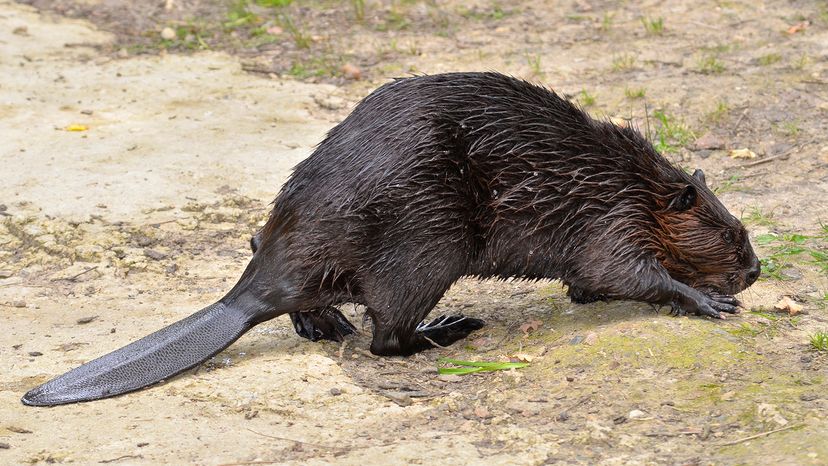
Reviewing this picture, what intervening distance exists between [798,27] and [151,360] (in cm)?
495

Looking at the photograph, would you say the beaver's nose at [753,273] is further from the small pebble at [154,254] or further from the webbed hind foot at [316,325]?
the small pebble at [154,254]

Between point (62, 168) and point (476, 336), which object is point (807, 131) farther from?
point (62, 168)

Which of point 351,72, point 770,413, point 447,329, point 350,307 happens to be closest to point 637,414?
point 770,413

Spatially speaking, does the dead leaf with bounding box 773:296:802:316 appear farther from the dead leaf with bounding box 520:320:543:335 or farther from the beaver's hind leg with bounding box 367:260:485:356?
the beaver's hind leg with bounding box 367:260:485:356

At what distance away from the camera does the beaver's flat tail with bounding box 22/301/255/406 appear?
3566 mm

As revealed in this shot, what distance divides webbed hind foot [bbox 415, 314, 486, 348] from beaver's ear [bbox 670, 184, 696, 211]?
0.87 metres

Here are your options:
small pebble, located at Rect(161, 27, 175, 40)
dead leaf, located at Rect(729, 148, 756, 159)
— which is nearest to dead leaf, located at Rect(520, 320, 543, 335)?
dead leaf, located at Rect(729, 148, 756, 159)

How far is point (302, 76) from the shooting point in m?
7.07

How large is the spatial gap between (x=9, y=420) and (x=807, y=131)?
4.24m

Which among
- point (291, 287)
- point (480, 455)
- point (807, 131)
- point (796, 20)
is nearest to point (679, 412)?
point (480, 455)

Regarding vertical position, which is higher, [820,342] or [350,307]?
[820,342]

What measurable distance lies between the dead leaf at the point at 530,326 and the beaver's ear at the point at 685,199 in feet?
2.21

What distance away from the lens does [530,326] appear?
169 inches

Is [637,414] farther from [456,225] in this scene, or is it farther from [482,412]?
[456,225]
